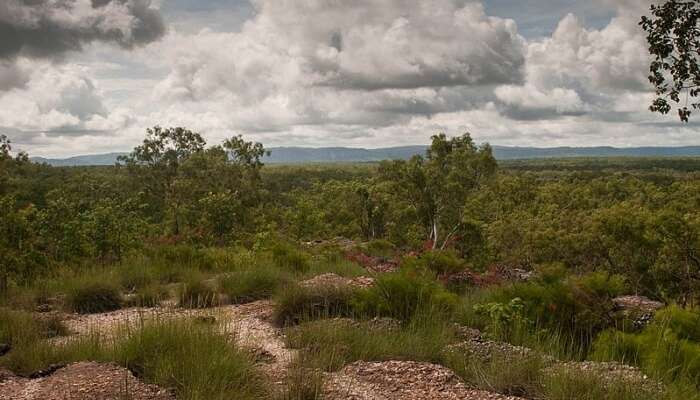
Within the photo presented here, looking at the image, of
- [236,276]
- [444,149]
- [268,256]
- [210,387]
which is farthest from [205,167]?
[210,387]

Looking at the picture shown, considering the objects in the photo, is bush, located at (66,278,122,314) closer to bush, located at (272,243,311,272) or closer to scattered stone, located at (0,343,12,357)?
scattered stone, located at (0,343,12,357)

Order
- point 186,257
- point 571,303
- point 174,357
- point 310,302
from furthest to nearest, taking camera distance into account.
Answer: point 186,257 → point 310,302 → point 571,303 → point 174,357

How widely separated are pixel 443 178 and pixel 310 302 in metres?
26.0

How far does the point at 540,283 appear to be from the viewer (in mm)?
8516

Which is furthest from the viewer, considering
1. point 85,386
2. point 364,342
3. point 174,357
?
point 364,342

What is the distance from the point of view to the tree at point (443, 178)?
32594mm

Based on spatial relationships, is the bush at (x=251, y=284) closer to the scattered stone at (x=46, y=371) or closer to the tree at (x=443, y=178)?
the scattered stone at (x=46, y=371)

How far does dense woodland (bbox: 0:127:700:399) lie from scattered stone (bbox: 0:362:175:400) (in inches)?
27.8

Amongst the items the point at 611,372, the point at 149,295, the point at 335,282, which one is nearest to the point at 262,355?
the point at 335,282

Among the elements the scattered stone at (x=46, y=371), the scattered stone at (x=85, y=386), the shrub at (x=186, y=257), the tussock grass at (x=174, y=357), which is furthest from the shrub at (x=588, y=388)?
the shrub at (x=186, y=257)

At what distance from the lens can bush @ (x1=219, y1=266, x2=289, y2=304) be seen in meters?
9.38

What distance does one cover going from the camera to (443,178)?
33.0 m

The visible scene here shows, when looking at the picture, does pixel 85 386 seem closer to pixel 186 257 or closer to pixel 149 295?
pixel 149 295

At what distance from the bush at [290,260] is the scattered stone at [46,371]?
21.4ft
